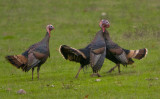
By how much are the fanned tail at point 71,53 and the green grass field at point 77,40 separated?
73cm

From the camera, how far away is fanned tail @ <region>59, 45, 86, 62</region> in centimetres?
1303

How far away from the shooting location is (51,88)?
11805 millimetres

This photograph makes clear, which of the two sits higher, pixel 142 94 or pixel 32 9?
pixel 32 9

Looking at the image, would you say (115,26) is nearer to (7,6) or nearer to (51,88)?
(7,6)

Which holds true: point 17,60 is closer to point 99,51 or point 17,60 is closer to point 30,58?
point 30,58

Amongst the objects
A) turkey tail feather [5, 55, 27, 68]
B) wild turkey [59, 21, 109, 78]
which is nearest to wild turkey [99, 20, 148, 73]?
wild turkey [59, 21, 109, 78]

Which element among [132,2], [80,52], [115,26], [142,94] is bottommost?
[142,94]

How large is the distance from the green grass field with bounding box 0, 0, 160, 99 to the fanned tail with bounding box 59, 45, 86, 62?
73cm

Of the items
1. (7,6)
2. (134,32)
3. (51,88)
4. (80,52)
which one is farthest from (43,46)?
(7,6)

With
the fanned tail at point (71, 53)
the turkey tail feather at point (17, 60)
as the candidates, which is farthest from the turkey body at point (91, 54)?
the turkey tail feather at point (17, 60)

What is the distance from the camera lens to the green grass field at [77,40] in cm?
1141

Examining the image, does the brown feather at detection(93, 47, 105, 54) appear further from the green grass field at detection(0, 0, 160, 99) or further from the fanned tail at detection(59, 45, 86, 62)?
the green grass field at detection(0, 0, 160, 99)

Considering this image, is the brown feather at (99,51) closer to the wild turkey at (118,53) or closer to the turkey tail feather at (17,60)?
the wild turkey at (118,53)

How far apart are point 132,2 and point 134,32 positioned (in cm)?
A: 944
